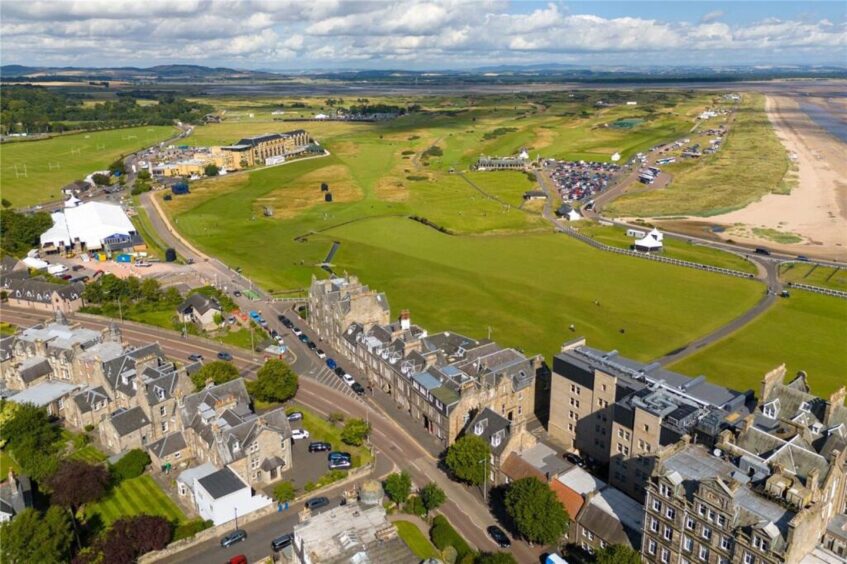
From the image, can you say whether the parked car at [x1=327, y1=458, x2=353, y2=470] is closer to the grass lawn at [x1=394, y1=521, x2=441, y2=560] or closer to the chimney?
the grass lawn at [x1=394, y1=521, x2=441, y2=560]

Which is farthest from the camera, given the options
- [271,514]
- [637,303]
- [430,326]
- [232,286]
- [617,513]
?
[232,286]

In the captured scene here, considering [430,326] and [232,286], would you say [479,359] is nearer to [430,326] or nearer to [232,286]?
[430,326]

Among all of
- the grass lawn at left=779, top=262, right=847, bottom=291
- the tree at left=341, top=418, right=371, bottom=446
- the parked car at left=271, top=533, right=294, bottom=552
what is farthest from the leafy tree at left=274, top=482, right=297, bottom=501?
the grass lawn at left=779, top=262, right=847, bottom=291

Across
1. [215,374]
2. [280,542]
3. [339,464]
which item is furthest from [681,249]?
[280,542]

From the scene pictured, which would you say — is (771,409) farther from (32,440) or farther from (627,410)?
(32,440)

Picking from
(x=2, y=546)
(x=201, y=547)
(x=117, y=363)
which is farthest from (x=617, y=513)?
(x=117, y=363)

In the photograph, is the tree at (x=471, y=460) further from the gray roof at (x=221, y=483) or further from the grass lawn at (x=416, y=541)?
the gray roof at (x=221, y=483)
